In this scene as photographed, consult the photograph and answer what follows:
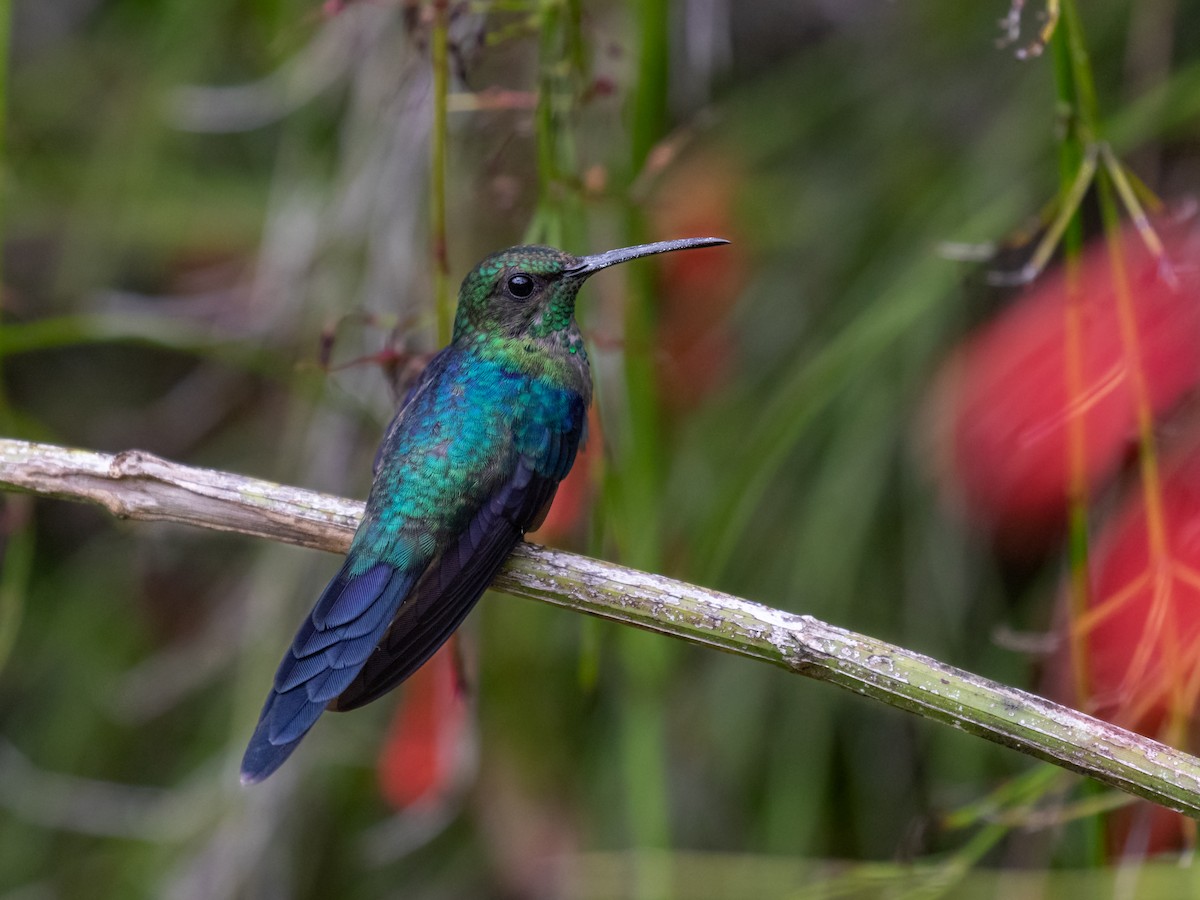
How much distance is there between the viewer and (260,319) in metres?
2.38

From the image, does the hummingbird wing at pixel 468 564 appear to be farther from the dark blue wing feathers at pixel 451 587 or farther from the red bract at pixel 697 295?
the red bract at pixel 697 295

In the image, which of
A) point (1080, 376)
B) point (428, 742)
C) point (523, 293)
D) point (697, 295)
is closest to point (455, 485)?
point (523, 293)

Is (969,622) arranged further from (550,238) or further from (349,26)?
(349,26)

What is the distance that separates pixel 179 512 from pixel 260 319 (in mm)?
1193

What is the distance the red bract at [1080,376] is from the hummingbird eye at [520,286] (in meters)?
A: 0.65

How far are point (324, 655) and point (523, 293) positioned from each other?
23.1 inches

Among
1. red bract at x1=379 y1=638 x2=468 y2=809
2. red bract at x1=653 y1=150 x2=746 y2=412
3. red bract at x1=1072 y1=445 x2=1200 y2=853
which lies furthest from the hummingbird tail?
red bract at x1=653 y1=150 x2=746 y2=412

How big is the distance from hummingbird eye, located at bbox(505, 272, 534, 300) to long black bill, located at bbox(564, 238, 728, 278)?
0.24ft

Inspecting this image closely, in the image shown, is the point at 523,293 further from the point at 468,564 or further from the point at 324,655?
the point at 324,655

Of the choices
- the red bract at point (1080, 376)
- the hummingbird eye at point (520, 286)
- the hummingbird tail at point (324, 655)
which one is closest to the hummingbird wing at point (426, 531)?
the hummingbird tail at point (324, 655)

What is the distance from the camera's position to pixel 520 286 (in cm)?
164

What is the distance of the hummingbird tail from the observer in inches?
47.6

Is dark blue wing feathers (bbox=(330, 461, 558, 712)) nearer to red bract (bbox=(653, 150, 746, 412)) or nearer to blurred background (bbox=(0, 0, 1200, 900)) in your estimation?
blurred background (bbox=(0, 0, 1200, 900))

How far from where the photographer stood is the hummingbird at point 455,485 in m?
1.27
